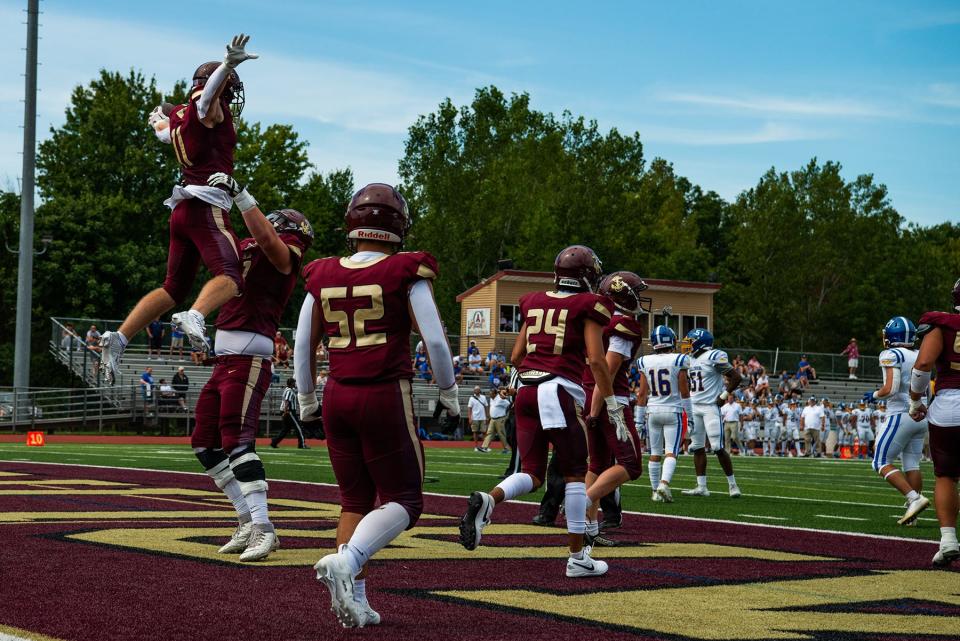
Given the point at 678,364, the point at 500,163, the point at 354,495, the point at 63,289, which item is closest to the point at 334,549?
the point at 354,495

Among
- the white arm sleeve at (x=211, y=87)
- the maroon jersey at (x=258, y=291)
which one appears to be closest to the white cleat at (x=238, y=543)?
the maroon jersey at (x=258, y=291)

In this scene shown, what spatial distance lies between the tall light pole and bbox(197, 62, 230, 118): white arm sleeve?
26.0 metres

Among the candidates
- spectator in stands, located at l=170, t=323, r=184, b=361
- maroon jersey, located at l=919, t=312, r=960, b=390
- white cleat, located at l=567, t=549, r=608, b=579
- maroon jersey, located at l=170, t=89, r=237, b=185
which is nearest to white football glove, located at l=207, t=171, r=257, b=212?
maroon jersey, located at l=170, t=89, r=237, b=185

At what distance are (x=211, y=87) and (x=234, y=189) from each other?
69cm

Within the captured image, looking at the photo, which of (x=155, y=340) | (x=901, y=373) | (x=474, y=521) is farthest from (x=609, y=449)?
(x=155, y=340)

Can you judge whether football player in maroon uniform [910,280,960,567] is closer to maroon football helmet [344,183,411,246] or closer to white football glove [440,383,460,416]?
white football glove [440,383,460,416]

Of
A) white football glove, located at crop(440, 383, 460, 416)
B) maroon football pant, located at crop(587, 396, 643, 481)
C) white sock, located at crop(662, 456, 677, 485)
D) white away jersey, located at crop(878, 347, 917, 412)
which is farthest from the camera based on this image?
white sock, located at crop(662, 456, 677, 485)

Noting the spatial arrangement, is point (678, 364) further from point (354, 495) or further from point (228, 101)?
point (354, 495)

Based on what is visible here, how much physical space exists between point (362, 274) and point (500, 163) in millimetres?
61480

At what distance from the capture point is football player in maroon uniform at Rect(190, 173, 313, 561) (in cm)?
773

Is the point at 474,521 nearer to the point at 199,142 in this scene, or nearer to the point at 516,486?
the point at 516,486

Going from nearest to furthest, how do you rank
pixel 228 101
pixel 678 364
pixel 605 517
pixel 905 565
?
1. pixel 228 101
2. pixel 905 565
3. pixel 605 517
4. pixel 678 364

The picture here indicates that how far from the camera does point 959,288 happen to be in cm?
895

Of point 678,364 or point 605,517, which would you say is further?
point 678,364
